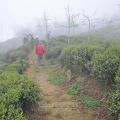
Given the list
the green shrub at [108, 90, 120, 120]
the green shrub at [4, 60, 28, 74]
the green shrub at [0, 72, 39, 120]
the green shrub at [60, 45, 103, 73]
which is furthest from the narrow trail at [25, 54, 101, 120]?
the green shrub at [4, 60, 28, 74]

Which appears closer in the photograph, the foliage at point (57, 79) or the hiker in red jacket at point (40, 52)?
the foliage at point (57, 79)

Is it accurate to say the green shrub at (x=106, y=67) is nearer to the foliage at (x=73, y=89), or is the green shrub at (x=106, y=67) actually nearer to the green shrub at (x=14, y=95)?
the foliage at (x=73, y=89)

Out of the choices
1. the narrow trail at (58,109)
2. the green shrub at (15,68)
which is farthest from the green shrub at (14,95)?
the green shrub at (15,68)

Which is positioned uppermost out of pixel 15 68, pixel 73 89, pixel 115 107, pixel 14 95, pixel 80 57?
pixel 80 57

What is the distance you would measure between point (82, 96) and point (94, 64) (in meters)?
1.63

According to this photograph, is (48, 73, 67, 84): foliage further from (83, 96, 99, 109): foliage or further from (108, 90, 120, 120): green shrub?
(108, 90, 120, 120): green shrub

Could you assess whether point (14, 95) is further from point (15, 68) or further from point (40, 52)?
point (40, 52)

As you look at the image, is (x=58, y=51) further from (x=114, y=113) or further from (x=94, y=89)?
(x=114, y=113)

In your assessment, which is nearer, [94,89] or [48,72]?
[94,89]

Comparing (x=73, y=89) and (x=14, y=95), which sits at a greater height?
(x=14, y=95)

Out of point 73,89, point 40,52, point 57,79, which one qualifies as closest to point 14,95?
point 73,89

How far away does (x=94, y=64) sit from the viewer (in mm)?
13789

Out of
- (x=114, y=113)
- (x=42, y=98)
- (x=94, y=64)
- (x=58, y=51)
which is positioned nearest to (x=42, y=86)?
(x=42, y=98)

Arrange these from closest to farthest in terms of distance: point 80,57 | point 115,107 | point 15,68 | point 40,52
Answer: point 115,107 < point 80,57 < point 15,68 < point 40,52
